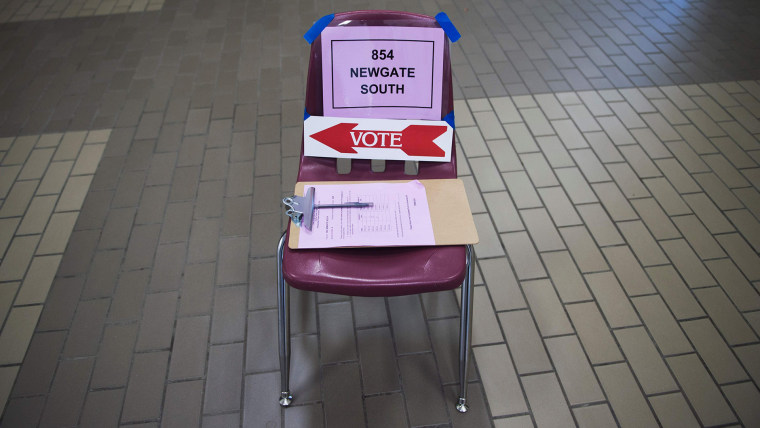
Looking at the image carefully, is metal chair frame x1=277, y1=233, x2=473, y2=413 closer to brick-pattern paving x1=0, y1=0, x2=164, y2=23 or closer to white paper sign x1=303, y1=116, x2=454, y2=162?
white paper sign x1=303, y1=116, x2=454, y2=162

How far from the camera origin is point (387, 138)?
1.53 meters

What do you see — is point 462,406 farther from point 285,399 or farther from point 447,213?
point 447,213

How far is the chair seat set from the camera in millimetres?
1327

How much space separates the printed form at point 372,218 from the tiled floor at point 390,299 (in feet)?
2.31

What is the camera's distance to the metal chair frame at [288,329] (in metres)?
1.41

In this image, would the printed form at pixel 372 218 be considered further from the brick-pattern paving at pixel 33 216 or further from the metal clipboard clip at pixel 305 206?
the brick-pattern paving at pixel 33 216

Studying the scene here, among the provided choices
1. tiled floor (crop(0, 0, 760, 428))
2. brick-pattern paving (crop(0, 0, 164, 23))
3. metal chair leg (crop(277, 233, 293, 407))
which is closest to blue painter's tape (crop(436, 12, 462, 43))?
metal chair leg (crop(277, 233, 293, 407))

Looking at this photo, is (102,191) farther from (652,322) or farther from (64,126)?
(652,322)

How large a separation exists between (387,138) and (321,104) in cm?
Answer: 25

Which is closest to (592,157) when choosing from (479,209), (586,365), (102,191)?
(479,209)

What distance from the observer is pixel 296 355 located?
6.03ft

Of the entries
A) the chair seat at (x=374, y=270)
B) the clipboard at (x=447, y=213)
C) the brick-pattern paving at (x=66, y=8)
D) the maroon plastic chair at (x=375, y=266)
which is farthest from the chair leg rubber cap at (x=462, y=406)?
the brick-pattern paving at (x=66, y=8)

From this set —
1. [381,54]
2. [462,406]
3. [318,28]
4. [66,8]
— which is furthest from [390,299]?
[66,8]

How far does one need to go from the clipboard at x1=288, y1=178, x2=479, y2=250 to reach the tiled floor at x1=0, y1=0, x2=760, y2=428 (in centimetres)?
70
